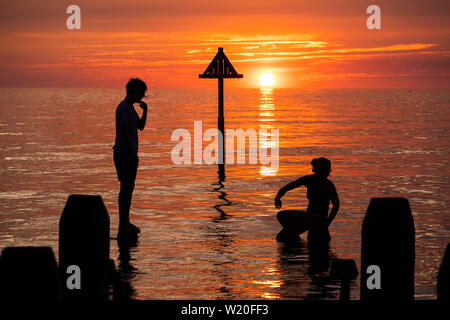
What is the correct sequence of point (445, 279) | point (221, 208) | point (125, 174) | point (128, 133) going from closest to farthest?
1. point (445, 279)
2. point (128, 133)
3. point (125, 174)
4. point (221, 208)

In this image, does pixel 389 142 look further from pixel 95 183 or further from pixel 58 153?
pixel 95 183

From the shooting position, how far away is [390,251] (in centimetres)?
435

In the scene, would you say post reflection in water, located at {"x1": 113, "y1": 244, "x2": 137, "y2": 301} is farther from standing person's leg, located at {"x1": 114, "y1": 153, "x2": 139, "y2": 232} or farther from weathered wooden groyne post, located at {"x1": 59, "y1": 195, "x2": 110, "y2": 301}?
weathered wooden groyne post, located at {"x1": 59, "y1": 195, "x2": 110, "y2": 301}

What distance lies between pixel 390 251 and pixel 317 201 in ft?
20.6

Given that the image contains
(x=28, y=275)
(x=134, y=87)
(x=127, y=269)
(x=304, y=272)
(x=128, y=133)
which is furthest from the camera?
(x=128, y=133)

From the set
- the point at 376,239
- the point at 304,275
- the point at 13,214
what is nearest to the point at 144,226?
the point at 13,214

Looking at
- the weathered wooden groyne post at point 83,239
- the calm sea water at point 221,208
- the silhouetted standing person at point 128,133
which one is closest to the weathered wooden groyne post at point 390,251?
the weathered wooden groyne post at point 83,239

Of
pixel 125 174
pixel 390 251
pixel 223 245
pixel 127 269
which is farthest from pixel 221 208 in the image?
pixel 390 251

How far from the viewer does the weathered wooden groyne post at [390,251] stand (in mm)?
4336

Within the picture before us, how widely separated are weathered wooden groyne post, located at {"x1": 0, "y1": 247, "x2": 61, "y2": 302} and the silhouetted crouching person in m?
7.09

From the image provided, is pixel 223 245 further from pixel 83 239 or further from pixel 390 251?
pixel 390 251

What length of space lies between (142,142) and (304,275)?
30.5 metres

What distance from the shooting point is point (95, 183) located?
20781mm

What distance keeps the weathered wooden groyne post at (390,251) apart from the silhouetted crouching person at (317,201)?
5.99 m
